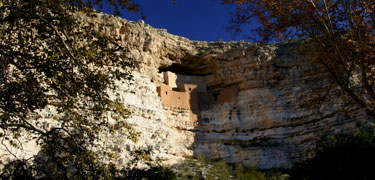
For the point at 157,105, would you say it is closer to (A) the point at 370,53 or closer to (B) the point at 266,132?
(B) the point at 266,132

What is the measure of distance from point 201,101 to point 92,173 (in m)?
17.0

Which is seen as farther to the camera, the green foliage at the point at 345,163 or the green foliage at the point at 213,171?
the green foliage at the point at 213,171

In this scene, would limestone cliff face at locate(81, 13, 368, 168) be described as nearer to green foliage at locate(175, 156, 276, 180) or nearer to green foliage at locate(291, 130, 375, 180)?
green foliage at locate(175, 156, 276, 180)

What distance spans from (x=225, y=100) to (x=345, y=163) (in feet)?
37.4

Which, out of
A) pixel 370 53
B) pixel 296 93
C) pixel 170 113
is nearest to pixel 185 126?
pixel 170 113

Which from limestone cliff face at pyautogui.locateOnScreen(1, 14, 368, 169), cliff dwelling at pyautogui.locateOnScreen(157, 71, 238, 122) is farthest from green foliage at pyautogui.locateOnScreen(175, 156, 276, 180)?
cliff dwelling at pyautogui.locateOnScreen(157, 71, 238, 122)

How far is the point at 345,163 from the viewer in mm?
12586

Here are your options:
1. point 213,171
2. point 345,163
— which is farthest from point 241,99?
point 345,163

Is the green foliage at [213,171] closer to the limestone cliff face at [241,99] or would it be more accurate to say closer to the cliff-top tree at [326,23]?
the limestone cliff face at [241,99]

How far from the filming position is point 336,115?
2105 cm

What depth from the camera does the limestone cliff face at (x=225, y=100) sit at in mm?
20516

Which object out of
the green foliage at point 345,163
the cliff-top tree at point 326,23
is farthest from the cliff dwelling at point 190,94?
the cliff-top tree at point 326,23

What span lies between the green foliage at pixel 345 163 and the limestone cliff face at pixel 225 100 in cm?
638

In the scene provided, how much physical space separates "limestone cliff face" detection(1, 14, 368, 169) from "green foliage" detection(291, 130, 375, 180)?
638 centimetres
